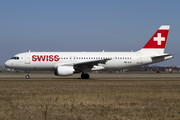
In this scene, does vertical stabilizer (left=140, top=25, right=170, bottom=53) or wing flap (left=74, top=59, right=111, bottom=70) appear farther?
vertical stabilizer (left=140, top=25, right=170, bottom=53)

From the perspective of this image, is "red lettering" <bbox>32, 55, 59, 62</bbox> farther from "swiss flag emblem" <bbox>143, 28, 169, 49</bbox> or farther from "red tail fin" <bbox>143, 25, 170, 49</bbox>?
"swiss flag emblem" <bbox>143, 28, 169, 49</bbox>

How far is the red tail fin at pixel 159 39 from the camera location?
37.0 m

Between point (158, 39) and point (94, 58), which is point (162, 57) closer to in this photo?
point (158, 39)

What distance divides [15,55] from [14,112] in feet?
90.3

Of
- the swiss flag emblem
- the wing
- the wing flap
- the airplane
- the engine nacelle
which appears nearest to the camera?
the engine nacelle

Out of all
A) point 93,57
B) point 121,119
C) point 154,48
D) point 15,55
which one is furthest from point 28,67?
point 121,119

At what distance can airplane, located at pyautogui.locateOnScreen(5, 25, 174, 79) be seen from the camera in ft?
114

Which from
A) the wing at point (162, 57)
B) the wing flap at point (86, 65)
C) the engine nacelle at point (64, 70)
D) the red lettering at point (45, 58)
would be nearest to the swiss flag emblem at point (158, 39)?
the wing at point (162, 57)

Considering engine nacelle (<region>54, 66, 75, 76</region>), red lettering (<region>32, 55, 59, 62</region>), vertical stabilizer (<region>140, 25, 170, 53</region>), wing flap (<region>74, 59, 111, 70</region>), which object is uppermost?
vertical stabilizer (<region>140, 25, 170, 53</region>)

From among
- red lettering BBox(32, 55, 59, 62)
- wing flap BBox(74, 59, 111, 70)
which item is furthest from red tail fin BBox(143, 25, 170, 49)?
red lettering BBox(32, 55, 59, 62)

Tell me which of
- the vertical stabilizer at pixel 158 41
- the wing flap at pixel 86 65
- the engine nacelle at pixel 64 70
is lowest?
the engine nacelle at pixel 64 70

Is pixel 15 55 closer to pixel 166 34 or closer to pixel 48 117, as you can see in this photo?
pixel 166 34

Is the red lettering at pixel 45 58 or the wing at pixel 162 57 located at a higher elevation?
the red lettering at pixel 45 58

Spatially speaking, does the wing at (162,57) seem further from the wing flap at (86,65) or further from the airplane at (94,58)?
the wing flap at (86,65)
